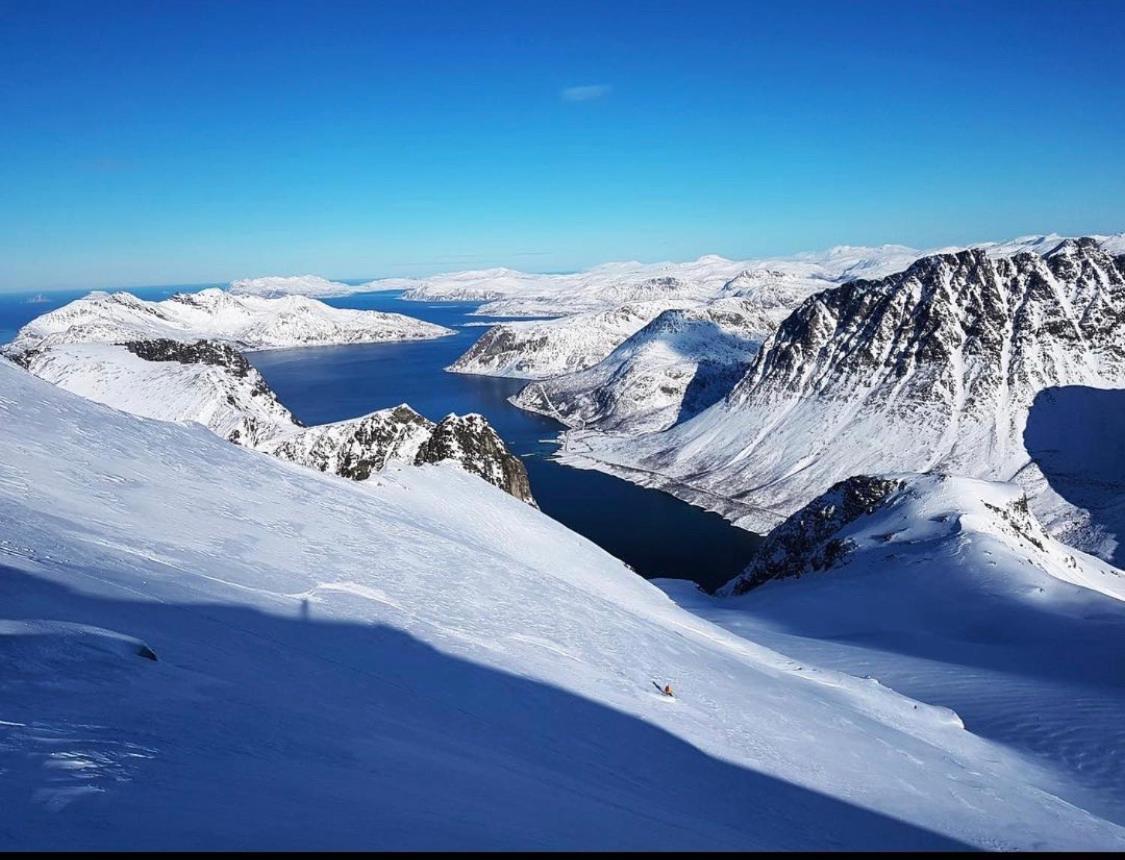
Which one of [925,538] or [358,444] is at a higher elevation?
[358,444]

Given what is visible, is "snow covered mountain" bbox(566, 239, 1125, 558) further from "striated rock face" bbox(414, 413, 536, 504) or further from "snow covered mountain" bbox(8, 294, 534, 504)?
"snow covered mountain" bbox(8, 294, 534, 504)

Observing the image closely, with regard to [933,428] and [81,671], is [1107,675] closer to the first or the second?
[81,671]

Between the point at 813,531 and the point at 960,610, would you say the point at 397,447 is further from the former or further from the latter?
the point at 960,610

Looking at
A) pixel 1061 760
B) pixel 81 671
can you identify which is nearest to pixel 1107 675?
pixel 1061 760

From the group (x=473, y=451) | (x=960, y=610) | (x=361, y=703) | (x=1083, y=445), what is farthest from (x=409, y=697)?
(x=1083, y=445)

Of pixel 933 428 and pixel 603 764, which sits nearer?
pixel 603 764

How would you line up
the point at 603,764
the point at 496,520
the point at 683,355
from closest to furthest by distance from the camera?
the point at 603,764, the point at 496,520, the point at 683,355

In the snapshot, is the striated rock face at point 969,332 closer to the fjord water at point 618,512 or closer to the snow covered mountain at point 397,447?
the fjord water at point 618,512
